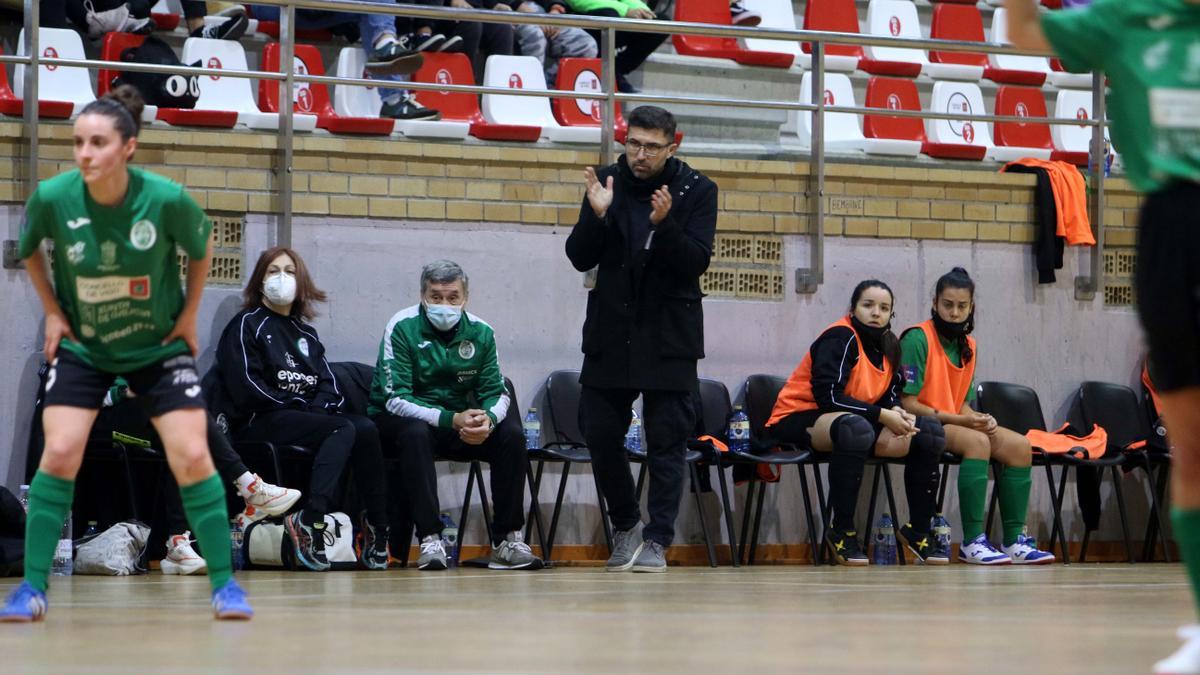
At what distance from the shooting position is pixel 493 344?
7676 mm

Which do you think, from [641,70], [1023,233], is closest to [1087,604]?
[1023,233]

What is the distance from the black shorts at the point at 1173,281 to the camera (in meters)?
2.94

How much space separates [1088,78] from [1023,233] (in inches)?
95.8

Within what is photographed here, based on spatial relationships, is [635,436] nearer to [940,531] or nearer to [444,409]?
[444,409]

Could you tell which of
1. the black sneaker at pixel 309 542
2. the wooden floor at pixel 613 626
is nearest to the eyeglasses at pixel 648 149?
the wooden floor at pixel 613 626

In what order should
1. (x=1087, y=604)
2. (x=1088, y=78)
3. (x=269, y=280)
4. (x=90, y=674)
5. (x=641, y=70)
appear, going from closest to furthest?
1. (x=90, y=674)
2. (x=1087, y=604)
3. (x=269, y=280)
4. (x=641, y=70)
5. (x=1088, y=78)

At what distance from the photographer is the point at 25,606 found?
4250 millimetres

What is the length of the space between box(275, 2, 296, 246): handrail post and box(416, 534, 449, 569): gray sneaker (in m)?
1.71

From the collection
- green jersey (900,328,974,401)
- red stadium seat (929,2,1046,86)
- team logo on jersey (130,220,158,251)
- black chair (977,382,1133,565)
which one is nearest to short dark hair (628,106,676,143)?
green jersey (900,328,974,401)

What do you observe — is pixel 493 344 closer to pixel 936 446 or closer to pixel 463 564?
pixel 463 564

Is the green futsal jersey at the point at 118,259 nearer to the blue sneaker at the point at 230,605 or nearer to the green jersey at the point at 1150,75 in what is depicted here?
the blue sneaker at the point at 230,605

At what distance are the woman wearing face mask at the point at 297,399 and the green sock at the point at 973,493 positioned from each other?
2930 millimetres

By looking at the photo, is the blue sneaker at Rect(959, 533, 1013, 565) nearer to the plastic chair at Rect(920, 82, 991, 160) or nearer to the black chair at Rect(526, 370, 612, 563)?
the black chair at Rect(526, 370, 612, 563)

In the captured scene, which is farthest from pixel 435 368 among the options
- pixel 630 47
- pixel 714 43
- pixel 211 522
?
pixel 714 43
